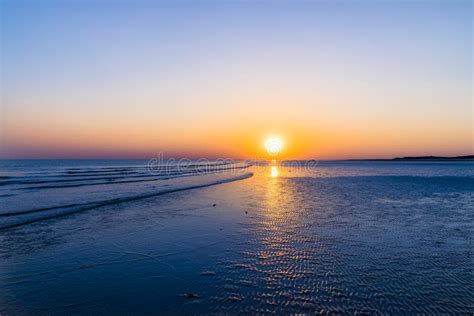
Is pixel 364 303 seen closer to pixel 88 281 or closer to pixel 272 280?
pixel 272 280

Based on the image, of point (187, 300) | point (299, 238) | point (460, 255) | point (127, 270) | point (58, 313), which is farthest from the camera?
point (299, 238)

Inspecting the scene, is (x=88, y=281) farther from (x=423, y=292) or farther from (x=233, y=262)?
(x=423, y=292)

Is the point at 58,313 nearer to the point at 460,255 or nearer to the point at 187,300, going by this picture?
the point at 187,300

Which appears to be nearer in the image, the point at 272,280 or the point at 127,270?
the point at 272,280

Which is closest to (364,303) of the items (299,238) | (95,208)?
(299,238)

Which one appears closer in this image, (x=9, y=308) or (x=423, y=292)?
(x=9, y=308)

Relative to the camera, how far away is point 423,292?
5.23 m

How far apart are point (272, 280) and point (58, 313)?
12.4 feet

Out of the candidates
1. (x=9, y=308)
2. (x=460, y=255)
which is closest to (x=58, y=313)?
(x=9, y=308)

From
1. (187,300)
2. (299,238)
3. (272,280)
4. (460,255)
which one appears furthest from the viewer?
(299,238)

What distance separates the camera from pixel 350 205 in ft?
49.6

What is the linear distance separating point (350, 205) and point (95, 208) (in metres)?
13.5

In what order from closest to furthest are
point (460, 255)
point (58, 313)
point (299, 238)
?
point (58, 313)
point (460, 255)
point (299, 238)

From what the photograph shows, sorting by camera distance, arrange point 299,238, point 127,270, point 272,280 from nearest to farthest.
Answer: point 272,280 → point 127,270 → point 299,238
